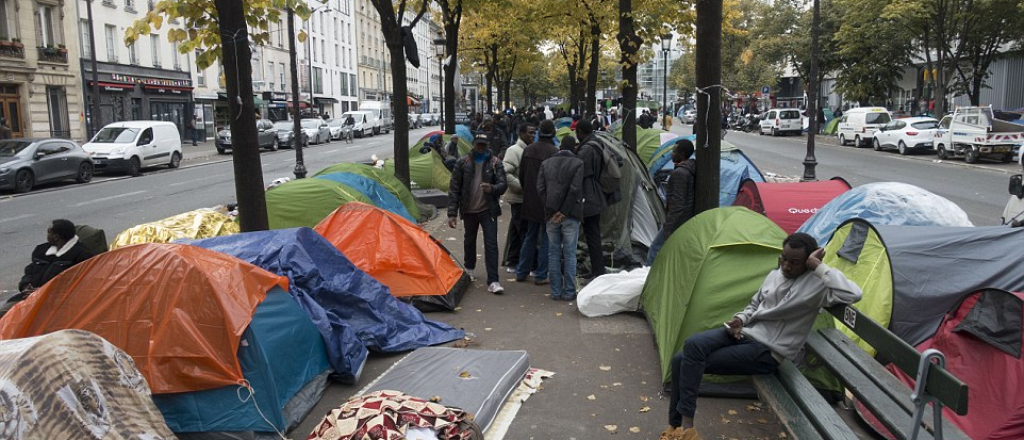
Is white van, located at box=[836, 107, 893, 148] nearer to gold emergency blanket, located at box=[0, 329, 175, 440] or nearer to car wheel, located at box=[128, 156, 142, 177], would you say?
car wheel, located at box=[128, 156, 142, 177]

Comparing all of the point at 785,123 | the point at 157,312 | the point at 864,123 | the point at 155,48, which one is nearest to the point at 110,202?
the point at 157,312

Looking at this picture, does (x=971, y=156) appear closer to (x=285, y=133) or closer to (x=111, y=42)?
(x=285, y=133)

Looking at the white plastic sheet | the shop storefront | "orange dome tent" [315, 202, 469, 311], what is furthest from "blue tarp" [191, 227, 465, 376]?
the shop storefront

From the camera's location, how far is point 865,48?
137ft

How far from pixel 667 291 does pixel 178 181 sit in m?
19.4

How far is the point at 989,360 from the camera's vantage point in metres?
4.48

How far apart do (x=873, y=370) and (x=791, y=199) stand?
541 cm

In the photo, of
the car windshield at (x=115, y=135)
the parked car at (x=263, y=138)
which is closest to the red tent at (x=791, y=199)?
the car windshield at (x=115, y=135)

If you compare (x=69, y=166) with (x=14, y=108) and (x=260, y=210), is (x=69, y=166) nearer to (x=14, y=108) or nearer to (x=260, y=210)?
(x=14, y=108)

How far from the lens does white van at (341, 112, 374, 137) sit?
163ft

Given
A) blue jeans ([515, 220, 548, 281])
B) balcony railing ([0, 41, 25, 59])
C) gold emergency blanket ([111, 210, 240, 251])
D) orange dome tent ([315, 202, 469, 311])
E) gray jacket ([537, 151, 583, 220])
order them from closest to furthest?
orange dome tent ([315, 202, 469, 311])
gray jacket ([537, 151, 583, 220])
blue jeans ([515, 220, 548, 281])
gold emergency blanket ([111, 210, 240, 251])
balcony railing ([0, 41, 25, 59])

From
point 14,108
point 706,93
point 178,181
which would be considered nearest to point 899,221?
point 706,93

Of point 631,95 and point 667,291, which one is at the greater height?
point 631,95

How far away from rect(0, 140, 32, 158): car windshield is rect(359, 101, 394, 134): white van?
108 ft
